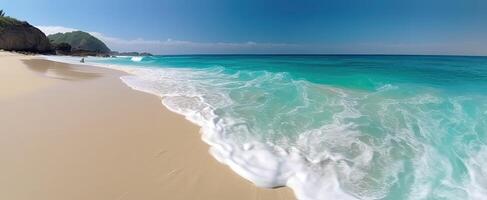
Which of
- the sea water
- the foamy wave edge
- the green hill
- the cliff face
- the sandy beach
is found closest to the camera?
the sandy beach

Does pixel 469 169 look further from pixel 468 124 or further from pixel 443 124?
pixel 468 124

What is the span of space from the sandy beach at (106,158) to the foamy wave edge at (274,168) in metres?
0.15

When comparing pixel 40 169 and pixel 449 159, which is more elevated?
pixel 40 169

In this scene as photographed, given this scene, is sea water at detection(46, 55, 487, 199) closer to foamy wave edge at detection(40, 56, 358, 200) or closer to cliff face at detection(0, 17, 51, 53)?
foamy wave edge at detection(40, 56, 358, 200)

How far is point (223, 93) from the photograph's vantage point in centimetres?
968

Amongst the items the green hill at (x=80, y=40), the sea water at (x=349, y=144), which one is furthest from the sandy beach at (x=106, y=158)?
the green hill at (x=80, y=40)

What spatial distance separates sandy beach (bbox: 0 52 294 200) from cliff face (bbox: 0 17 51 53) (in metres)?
54.4

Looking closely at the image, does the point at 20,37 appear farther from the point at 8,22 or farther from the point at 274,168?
the point at 274,168

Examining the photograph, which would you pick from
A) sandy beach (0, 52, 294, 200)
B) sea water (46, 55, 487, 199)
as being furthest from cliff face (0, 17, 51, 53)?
sea water (46, 55, 487, 199)

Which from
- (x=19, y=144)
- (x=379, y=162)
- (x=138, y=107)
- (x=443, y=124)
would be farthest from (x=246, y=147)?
(x=443, y=124)

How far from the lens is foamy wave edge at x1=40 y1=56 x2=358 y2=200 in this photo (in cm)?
320

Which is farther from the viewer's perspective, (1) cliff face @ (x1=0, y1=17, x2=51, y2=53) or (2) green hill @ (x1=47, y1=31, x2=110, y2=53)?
(2) green hill @ (x1=47, y1=31, x2=110, y2=53)

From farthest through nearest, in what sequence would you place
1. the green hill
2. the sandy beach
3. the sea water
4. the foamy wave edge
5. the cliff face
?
the green hill < the cliff face < the sea water < the foamy wave edge < the sandy beach

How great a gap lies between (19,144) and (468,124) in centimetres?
875
